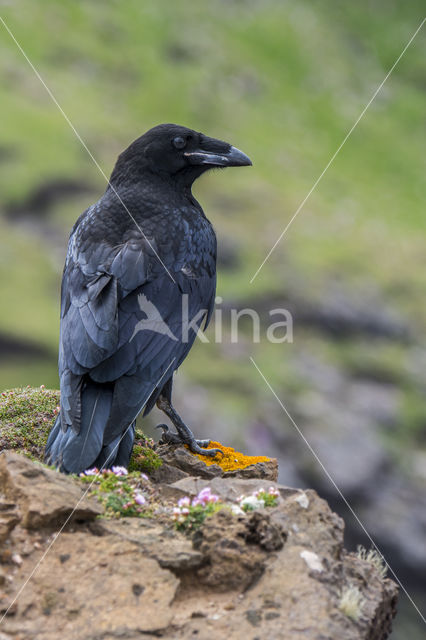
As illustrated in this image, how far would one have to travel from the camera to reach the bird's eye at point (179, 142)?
9367mm

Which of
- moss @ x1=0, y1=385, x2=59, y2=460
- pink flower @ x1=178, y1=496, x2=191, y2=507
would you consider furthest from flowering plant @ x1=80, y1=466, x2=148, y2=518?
moss @ x1=0, y1=385, x2=59, y2=460

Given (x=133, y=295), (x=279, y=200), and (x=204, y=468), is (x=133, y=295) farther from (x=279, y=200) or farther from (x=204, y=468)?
(x=279, y=200)

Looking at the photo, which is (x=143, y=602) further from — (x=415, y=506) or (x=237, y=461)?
(x=415, y=506)

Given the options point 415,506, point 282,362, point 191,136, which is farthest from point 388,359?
point 191,136

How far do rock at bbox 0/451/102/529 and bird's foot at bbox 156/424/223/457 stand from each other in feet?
10.1

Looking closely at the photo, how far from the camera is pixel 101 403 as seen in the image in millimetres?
6770

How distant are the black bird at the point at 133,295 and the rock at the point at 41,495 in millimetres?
828

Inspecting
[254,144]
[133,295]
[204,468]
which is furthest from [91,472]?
[254,144]

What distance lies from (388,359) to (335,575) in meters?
48.4

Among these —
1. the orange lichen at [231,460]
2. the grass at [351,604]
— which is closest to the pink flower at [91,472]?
the grass at [351,604]

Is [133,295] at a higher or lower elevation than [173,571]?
higher

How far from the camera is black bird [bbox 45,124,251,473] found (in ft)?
22.0

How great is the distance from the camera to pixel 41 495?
519cm

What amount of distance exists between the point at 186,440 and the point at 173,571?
3535 millimetres
